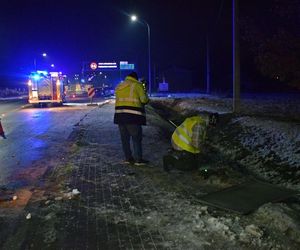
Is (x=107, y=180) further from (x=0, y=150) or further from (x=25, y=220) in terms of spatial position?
(x=0, y=150)

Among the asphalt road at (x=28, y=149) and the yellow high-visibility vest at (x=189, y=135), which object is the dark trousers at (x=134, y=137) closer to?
the yellow high-visibility vest at (x=189, y=135)

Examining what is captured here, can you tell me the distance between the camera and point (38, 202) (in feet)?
21.9

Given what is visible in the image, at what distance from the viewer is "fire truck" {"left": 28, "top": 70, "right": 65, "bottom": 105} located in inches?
1284

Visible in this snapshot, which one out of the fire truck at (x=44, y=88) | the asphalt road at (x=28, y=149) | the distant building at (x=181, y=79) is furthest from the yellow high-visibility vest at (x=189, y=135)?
the distant building at (x=181, y=79)

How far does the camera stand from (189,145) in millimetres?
8281

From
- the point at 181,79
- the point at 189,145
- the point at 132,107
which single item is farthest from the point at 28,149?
the point at 181,79

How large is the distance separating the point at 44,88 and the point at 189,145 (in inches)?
1038

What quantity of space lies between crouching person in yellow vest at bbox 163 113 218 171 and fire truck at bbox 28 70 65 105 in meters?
25.9

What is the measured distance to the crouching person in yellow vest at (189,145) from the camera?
8.21m

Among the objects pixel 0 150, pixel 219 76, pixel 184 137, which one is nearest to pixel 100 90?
pixel 219 76

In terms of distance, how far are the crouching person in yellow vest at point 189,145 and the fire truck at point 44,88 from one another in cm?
2585

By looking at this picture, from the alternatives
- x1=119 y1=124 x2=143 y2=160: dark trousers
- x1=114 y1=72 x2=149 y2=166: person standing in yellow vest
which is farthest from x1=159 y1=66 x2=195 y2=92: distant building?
x1=114 y1=72 x2=149 y2=166: person standing in yellow vest

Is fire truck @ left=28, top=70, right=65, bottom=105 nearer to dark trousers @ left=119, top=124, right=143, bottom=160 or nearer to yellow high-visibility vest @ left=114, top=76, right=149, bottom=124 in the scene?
dark trousers @ left=119, top=124, right=143, bottom=160

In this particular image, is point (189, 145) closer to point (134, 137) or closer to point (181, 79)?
point (134, 137)
